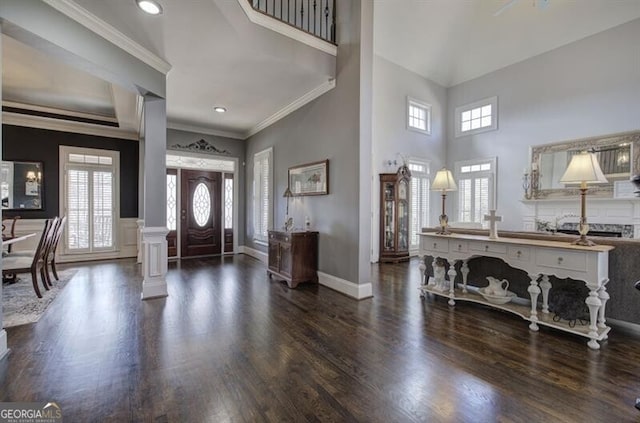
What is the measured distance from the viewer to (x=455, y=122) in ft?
25.8

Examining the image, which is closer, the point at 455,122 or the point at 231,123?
the point at 231,123

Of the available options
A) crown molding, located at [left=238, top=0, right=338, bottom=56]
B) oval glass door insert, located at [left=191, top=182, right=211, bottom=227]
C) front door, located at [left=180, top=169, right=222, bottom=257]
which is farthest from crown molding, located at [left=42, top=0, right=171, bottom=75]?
oval glass door insert, located at [left=191, top=182, right=211, bottom=227]

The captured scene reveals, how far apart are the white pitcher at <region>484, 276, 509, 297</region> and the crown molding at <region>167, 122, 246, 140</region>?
6116mm

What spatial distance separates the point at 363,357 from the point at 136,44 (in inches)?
155

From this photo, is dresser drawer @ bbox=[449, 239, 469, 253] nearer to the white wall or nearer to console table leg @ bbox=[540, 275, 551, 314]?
console table leg @ bbox=[540, 275, 551, 314]

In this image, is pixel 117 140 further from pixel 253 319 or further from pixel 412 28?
pixel 412 28

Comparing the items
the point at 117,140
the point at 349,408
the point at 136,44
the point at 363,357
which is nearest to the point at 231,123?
the point at 117,140

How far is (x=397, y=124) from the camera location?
6906 mm

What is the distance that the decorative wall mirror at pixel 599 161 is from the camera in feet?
17.5

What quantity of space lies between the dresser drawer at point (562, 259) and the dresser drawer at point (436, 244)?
37.8 inches

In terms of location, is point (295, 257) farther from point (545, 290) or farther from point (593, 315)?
point (593, 315)

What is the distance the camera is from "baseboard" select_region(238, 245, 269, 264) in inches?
247

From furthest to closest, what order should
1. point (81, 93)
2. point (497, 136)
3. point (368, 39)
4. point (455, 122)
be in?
point (455, 122) < point (497, 136) < point (81, 93) < point (368, 39)

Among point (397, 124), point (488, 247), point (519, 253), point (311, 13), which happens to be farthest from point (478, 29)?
point (519, 253)
